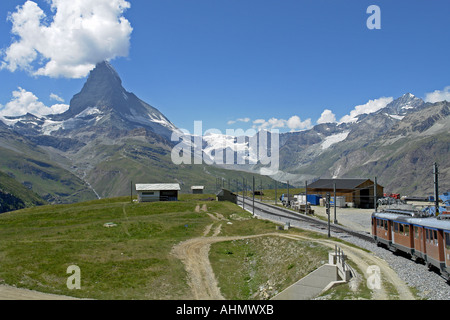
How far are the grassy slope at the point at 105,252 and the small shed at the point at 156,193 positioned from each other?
107ft

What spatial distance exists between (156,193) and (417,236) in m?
100

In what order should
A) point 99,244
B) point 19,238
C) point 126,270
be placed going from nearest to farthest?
point 126,270
point 99,244
point 19,238

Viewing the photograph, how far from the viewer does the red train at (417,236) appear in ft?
102

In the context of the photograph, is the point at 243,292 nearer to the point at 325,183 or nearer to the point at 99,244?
the point at 99,244

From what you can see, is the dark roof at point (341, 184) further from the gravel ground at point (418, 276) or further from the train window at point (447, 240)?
the train window at point (447, 240)

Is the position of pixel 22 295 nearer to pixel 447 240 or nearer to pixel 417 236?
pixel 447 240

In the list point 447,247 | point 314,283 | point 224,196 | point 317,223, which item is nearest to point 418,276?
point 447,247

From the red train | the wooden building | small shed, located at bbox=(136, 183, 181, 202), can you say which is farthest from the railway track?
the wooden building

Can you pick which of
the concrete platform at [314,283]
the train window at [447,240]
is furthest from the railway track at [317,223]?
the train window at [447,240]

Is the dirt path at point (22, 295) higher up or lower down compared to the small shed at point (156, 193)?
lower down

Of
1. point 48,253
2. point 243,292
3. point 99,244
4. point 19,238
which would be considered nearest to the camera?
point 243,292

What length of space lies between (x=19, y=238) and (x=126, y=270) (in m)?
31.1
